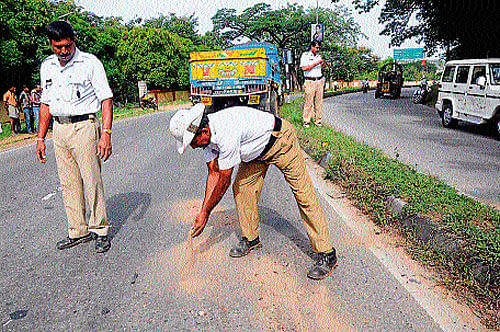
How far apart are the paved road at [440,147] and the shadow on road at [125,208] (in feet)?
12.8

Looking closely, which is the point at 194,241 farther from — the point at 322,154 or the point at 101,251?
the point at 322,154

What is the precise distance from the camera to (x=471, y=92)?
1081cm

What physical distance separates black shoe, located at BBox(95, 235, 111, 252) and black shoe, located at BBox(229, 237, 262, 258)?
122 cm

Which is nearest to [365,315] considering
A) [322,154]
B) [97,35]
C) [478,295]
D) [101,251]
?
[478,295]

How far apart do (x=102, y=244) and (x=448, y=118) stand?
10.9m

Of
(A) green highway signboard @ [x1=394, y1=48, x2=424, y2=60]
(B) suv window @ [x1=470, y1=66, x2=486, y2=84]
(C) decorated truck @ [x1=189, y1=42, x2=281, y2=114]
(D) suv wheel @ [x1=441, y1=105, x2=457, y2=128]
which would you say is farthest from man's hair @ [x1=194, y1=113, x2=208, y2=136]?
(A) green highway signboard @ [x1=394, y1=48, x2=424, y2=60]

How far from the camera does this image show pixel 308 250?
13.1 ft

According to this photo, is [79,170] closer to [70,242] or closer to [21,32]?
[70,242]

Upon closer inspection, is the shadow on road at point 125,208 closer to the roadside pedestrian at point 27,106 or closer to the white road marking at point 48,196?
the white road marking at point 48,196

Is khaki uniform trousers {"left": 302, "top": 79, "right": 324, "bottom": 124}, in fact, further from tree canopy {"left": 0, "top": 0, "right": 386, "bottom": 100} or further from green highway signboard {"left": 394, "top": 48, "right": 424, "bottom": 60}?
green highway signboard {"left": 394, "top": 48, "right": 424, "bottom": 60}

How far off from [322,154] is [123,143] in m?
6.15

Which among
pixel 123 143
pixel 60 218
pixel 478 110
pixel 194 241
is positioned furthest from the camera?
pixel 123 143

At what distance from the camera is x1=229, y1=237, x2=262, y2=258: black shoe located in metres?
3.89

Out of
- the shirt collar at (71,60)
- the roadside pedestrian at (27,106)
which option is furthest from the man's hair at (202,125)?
the roadside pedestrian at (27,106)
